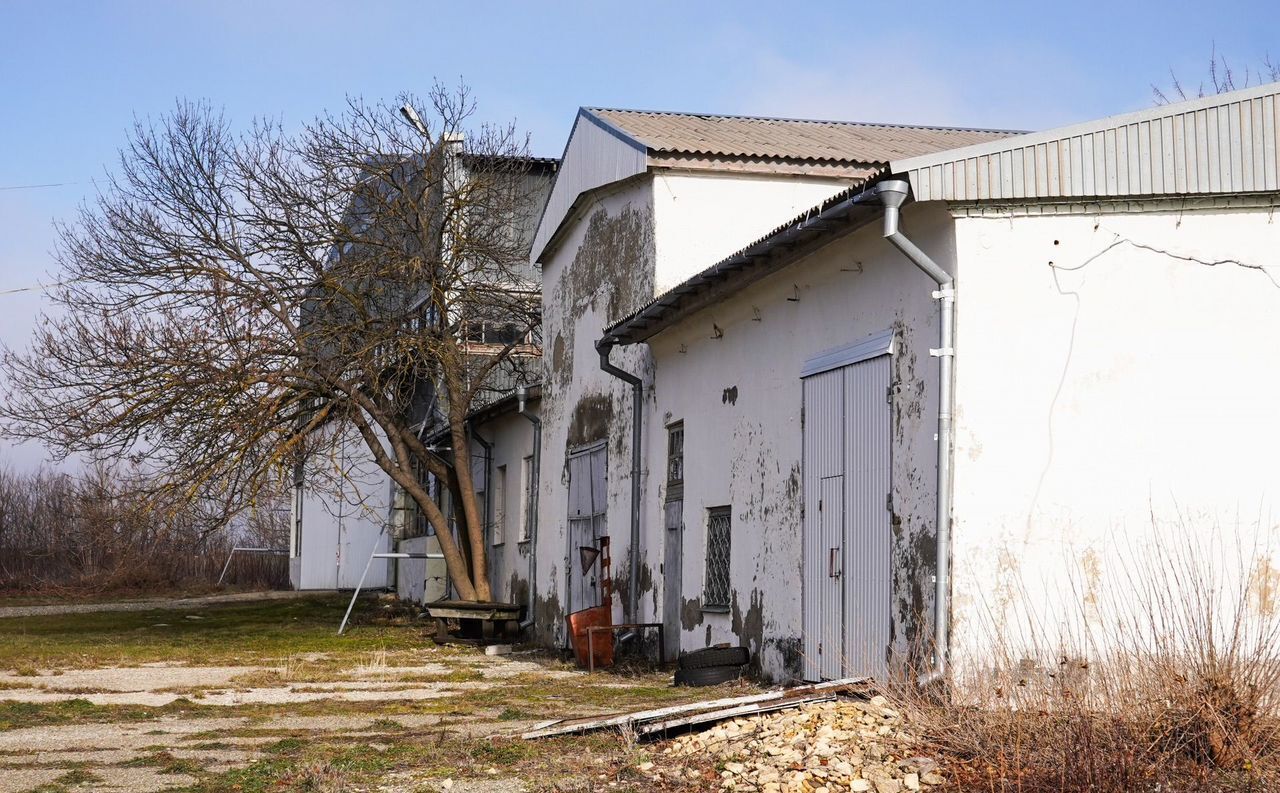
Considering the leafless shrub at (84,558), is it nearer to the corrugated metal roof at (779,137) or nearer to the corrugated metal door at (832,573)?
the corrugated metal roof at (779,137)

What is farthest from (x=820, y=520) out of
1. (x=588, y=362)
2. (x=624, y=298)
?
(x=588, y=362)

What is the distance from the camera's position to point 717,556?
44.4 ft

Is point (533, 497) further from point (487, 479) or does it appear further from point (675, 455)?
point (675, 455)

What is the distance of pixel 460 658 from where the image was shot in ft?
59.1

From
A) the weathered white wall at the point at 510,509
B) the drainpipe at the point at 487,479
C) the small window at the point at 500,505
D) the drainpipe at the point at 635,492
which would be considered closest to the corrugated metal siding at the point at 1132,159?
the drainpipe at the point at 635,492

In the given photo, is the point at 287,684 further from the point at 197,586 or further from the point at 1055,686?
the point at 197,586

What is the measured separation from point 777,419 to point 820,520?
4.37 ft

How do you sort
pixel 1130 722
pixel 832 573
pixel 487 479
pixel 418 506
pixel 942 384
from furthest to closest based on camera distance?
1. pixel 418 506
2. pixel 487 479
3. pixel 832 573
4. pixel 942 384
5. pixel 1130 722

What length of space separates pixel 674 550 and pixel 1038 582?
6393mm

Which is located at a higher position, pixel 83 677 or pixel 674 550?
pixel 674 550

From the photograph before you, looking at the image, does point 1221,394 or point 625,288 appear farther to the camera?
point 625,288

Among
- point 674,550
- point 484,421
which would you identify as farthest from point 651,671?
point 484,421

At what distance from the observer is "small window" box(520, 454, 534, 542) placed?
2198 cm

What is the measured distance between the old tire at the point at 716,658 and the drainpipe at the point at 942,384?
11.6 ft
